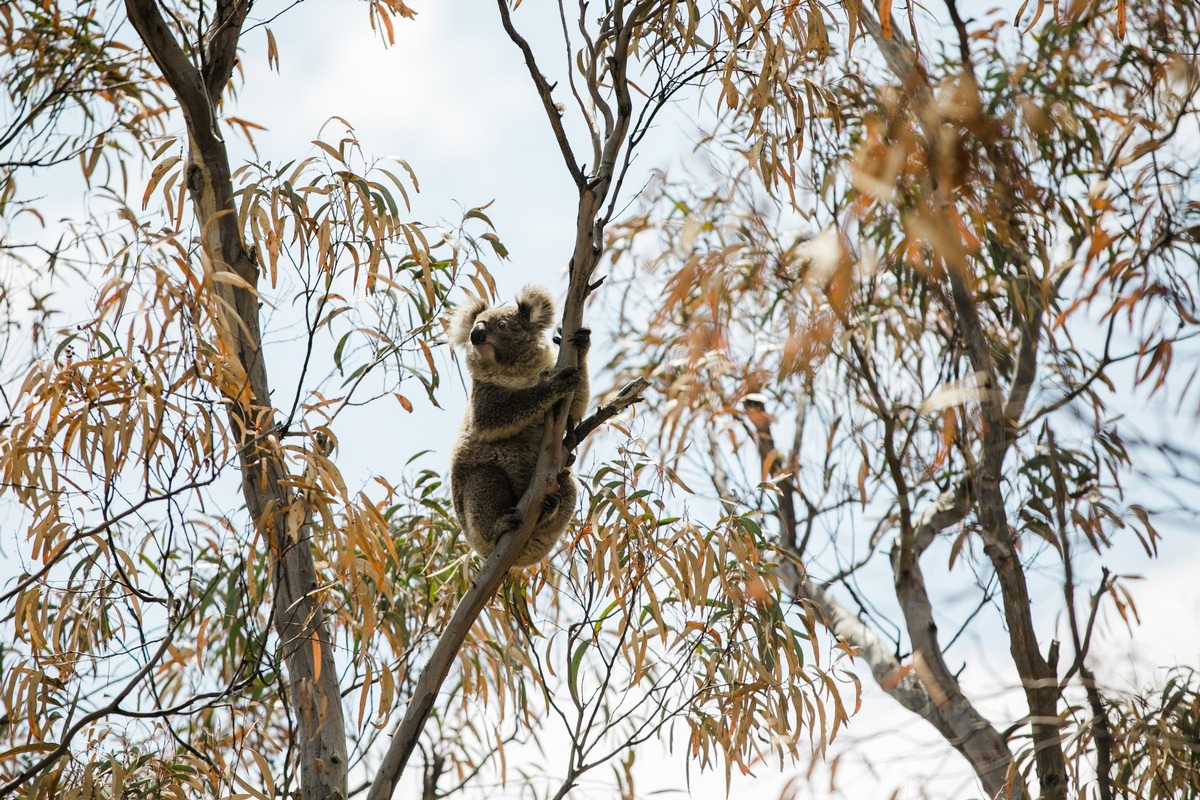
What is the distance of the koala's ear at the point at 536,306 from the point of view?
3920mm

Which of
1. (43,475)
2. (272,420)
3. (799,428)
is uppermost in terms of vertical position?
(799,428)

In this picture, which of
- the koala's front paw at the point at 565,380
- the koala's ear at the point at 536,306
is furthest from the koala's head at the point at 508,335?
the koala's front paw at the point at 565,380

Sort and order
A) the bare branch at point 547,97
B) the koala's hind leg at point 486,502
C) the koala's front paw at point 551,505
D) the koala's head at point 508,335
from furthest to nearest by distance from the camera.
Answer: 1. the koala's head at point 508,335
2. the koala's hind leg at point 486,502
3. the koala's front paw at point 551,505
4. the bare branch at point 547,97

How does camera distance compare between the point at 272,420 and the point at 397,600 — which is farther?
the point at 397,600

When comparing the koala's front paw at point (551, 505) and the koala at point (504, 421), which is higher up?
the koala at point (504, 421)

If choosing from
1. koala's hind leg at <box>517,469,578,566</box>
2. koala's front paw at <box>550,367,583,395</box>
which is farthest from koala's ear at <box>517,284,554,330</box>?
koala's front paw at <box>550,367,583,395</box>

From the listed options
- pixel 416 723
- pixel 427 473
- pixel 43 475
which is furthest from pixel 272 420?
pixel 427 473

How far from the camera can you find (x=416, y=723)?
Result: 2.69 meters

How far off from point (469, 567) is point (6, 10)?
2.72 metres

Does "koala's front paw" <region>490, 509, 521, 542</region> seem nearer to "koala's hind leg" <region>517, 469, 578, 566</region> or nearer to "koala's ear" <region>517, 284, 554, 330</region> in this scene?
"koala's hind leg" <region>517, 469, 578, 566</region>

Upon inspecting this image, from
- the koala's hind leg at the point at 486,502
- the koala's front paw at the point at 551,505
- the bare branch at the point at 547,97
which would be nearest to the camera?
the bare branch at the point at 547,97

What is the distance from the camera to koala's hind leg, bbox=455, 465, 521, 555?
11.5ft

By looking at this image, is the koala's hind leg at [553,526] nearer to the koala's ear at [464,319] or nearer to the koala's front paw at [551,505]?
the koala's front paw at [551,505]

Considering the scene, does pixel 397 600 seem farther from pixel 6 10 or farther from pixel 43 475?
pixel 6 10
